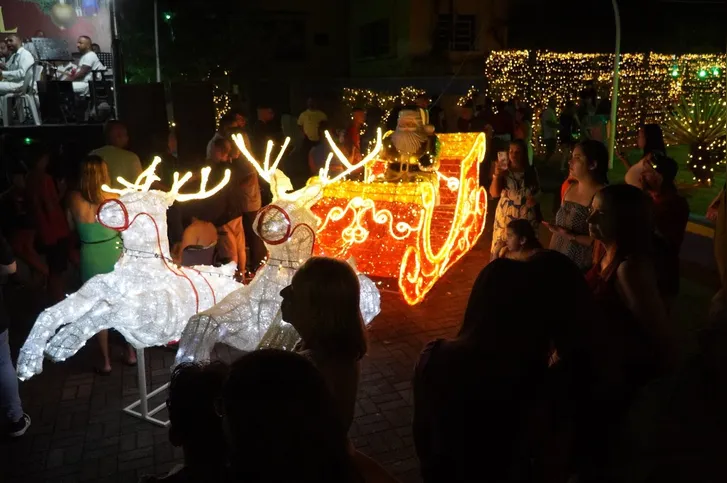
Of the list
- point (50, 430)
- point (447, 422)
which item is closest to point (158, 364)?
point (50, 430)

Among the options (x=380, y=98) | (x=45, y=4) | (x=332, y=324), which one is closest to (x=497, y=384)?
(x=332, y=324)

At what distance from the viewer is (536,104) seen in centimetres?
1705

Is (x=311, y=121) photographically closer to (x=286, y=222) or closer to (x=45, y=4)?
(x=45, y=4)

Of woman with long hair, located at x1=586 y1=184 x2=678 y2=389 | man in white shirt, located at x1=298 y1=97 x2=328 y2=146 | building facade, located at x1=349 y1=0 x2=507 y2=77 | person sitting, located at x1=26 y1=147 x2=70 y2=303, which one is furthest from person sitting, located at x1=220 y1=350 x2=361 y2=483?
building facade, located at x1=349 y1=0 x2=507 y2=77

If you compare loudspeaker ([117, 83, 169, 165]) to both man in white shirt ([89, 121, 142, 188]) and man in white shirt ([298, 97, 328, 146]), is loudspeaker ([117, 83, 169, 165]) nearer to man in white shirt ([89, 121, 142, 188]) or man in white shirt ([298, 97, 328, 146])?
man in white shirt ([89, 121, 142, 188])

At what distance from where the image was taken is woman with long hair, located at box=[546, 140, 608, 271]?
4.55 meters

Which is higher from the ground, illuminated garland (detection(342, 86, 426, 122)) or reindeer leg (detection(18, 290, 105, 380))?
illuminated garland (detection(342, 86, 426, 122))

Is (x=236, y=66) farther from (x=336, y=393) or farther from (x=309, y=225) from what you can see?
(x=336, y=393)

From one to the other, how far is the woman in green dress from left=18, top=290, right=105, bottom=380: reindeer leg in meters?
0.89

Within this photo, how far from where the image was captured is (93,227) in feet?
16.3

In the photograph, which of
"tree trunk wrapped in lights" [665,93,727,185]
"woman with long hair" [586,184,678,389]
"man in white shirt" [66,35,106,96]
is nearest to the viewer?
"woman with long hair" [586,184,678,389]

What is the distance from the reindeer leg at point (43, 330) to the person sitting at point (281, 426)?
9.72ft

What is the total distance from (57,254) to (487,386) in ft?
17.5

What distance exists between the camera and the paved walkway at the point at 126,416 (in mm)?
3912
